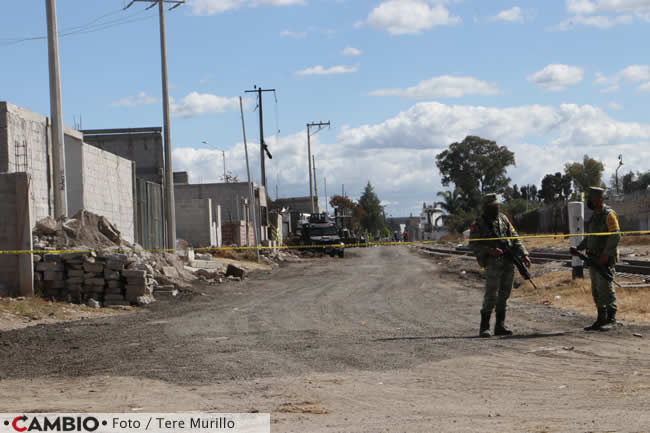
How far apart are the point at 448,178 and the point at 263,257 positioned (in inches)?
2448

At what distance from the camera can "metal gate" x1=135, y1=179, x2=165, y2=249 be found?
1127 inches

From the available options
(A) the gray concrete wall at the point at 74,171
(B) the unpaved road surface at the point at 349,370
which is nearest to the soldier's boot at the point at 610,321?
(B) the unpaved road surface at the point at 349,370

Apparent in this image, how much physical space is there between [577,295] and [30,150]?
1288 centimetres

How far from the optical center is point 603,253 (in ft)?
36.7

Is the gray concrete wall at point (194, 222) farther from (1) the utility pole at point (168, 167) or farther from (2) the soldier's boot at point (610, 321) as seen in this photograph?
(2) the soldier's boot at point (610, 321)

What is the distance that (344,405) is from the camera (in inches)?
265

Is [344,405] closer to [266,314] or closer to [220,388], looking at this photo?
[220,388]

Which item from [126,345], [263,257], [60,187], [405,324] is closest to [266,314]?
[405,324]

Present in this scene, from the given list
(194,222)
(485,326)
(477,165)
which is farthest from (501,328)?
(477,165)

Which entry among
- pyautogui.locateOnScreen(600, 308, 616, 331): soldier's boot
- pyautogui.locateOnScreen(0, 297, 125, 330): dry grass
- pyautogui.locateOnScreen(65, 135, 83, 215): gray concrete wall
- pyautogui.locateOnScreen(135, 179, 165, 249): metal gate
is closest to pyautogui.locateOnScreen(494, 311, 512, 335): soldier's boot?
pyautogui.locateOnScreen(600, 308, 616, 331): soldier's boot

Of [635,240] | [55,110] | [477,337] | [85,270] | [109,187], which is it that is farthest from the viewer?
[635,240]

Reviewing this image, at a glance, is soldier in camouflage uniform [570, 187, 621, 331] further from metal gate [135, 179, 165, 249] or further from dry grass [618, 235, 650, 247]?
dry grass [618, 235, 650, 247]

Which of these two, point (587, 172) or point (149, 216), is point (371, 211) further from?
point (149, 216)

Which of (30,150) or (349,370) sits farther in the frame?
(30,150)
